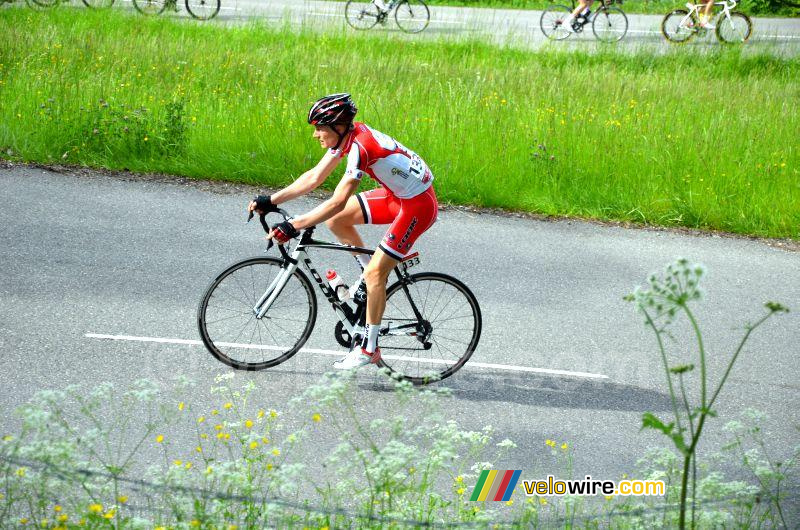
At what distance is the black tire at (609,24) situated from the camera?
2283 centimetres

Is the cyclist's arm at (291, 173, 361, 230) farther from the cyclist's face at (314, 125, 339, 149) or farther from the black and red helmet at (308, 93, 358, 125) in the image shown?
the black and red helmet at (308, 93, 358, 125)

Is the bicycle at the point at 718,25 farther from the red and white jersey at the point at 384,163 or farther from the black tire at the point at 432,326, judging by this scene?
the red and white jersey at the point at 384,163

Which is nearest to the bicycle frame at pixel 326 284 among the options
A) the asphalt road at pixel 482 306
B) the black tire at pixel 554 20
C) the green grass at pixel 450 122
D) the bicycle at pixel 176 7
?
→ the asphalt road at pixel 482 306

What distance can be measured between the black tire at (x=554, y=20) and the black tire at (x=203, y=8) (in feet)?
24.8

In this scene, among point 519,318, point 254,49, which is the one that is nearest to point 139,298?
point 519,318

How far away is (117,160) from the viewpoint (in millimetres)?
12016

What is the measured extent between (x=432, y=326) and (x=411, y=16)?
1689 cm

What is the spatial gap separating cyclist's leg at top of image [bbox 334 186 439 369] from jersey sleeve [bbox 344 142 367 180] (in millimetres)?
464

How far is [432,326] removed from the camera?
7121mm

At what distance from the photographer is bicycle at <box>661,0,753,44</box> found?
874 inches

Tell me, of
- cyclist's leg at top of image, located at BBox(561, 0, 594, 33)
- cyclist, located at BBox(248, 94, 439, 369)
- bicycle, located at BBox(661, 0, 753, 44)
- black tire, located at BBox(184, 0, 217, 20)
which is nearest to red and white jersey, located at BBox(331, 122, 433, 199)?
cyclist, located at BBox(248, 94, 439, 369)

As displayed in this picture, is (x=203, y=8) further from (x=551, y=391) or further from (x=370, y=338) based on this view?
(x=551, y=391)

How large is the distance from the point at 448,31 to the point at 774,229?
12389 mm

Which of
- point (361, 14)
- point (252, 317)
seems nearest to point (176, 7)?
point (361, 14)
